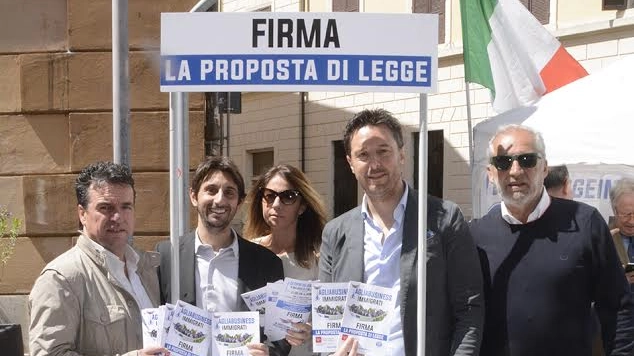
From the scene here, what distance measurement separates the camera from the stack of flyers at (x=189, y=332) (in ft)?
11.4

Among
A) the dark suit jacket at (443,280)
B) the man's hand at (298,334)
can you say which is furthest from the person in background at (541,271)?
the man's hand at (298,334)

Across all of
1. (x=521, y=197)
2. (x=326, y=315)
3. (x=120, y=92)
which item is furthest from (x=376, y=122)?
(x=120, y=92)

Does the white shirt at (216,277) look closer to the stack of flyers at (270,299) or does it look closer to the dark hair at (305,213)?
the stack of flyers at (270,299)

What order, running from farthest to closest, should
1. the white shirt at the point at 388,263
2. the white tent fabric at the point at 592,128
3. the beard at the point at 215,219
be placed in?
the white tent fabric at the point at 592,128, the beard at the point at 215,219, the white shirt at the point at 388,263

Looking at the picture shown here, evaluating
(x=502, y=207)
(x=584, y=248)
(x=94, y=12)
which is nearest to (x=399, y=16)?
(x=502, y=207)

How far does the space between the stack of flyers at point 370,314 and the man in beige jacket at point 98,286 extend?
74 cm

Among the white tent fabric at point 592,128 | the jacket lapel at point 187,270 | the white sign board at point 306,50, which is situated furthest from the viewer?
the white tent fabric at point 592,128

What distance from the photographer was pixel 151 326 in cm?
346

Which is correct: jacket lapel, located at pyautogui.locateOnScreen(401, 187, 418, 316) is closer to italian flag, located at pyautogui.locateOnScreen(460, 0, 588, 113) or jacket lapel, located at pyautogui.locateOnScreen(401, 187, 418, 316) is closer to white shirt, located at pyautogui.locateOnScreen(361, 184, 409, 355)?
white shirt, located at pyautogui.locateOnScreen(361, 184, 409, 355)

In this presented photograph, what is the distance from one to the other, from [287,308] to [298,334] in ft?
0.36

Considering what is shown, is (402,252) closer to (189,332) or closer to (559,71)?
(189,332)

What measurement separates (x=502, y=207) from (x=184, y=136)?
286 centimetres

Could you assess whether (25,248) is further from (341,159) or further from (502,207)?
(341,159)

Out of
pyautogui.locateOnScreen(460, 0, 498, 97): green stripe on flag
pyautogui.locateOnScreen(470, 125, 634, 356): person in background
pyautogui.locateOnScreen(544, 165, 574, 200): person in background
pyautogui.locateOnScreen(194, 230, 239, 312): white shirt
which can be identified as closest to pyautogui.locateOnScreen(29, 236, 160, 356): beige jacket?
pyautogui.locateOnScreen(194, 230, 239, 312): white shirt
